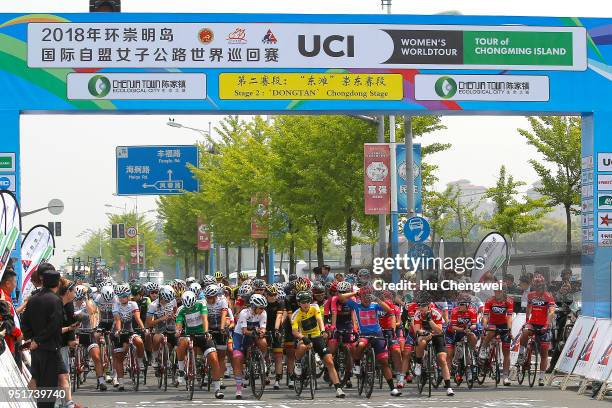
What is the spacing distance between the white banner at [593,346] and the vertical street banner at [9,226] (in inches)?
356

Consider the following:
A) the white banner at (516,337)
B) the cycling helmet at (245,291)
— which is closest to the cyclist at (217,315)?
the cycling helmet at (245,291)

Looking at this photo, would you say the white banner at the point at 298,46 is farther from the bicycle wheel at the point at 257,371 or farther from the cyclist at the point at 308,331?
the bicycle wheel at the point at 257,371

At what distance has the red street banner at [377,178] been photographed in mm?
30219

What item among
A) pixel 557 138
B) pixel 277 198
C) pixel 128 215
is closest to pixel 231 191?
pixel 277 198

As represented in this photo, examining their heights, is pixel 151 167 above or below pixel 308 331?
above

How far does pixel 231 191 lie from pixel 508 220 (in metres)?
11.7

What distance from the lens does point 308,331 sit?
19.8 metres

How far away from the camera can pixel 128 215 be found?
14025cm

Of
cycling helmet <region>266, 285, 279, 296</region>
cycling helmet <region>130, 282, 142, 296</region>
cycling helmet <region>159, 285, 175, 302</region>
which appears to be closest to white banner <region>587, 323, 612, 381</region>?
cycling helmet <region>266, 285, 279, 296</region>

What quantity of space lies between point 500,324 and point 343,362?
9.08 feet

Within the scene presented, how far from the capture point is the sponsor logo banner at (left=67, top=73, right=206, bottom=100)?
20.6 metres

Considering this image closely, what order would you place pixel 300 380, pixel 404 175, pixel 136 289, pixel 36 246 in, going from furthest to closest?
pixel 404 175, pixel 136 289, pixel 36 246, pixel 300 380

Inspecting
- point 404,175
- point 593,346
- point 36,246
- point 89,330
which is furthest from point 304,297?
point 404,175

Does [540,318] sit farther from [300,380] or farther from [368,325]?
[300,380]
